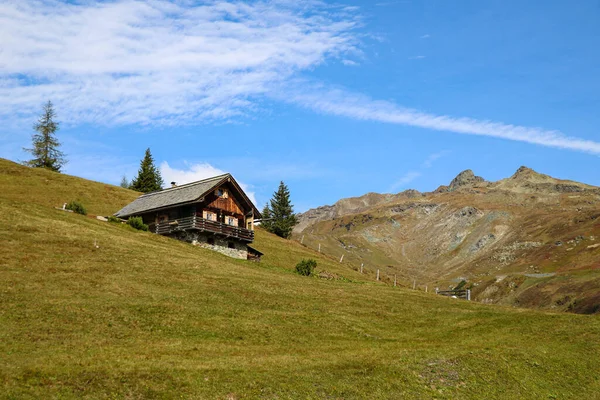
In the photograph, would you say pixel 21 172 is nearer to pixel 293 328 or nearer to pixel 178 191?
pixel 178 191

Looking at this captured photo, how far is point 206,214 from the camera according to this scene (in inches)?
2808

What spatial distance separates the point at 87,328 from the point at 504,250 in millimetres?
171124

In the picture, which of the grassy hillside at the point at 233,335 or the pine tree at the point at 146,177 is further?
the pine tree at the point at 146,177

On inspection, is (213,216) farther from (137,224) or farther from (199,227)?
(137,224)

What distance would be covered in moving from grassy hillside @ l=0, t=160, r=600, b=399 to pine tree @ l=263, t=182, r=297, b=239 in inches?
2094

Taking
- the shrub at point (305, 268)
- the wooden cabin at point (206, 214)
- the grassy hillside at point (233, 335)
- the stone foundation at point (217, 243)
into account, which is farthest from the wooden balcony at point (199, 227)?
the grassy hillside at point (233, 335)

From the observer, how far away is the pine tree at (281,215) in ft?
352

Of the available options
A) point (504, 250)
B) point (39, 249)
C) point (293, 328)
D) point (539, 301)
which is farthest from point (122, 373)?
point (504, 250)

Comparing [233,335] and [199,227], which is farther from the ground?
[199,227]

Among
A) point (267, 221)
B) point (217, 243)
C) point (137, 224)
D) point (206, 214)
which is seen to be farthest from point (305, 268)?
point (267, 221)

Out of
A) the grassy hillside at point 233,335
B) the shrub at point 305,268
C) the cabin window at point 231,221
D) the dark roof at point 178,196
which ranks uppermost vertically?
the dark roof at point 178,196

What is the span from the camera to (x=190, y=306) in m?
36.9

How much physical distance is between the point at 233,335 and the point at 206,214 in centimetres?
3963

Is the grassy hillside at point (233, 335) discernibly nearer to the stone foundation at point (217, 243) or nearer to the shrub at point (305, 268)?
the shrub at point (305, 268)
